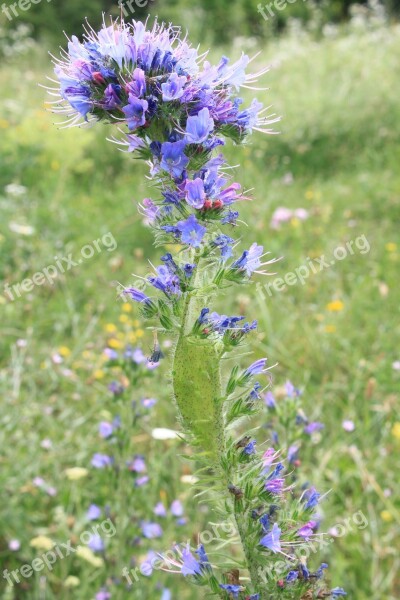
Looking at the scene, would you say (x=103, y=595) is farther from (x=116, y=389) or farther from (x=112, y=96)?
(x=112, y=96)

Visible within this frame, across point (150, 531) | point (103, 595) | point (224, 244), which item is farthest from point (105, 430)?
point (224, 244)

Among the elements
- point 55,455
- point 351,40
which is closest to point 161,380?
point 55,455

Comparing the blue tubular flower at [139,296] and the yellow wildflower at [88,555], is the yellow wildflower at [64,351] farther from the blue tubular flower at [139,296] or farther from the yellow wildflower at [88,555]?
the blue tubular flower at [139,296]

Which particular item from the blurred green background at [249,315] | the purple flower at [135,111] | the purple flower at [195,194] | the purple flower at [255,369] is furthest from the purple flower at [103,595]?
the purple flower at [135,111]

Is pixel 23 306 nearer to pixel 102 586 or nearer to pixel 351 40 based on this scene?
pixel 102 586

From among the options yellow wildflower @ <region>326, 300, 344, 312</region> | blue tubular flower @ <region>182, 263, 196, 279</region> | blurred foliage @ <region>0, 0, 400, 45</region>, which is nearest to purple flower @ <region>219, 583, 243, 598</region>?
blue tubular flower @ <region>182, 263, 196, 279</region>

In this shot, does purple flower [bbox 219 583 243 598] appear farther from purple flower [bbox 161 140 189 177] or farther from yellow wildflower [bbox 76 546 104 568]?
yellow wildflower [bbox 76 546 104 568]

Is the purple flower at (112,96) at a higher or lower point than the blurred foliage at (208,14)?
higher
